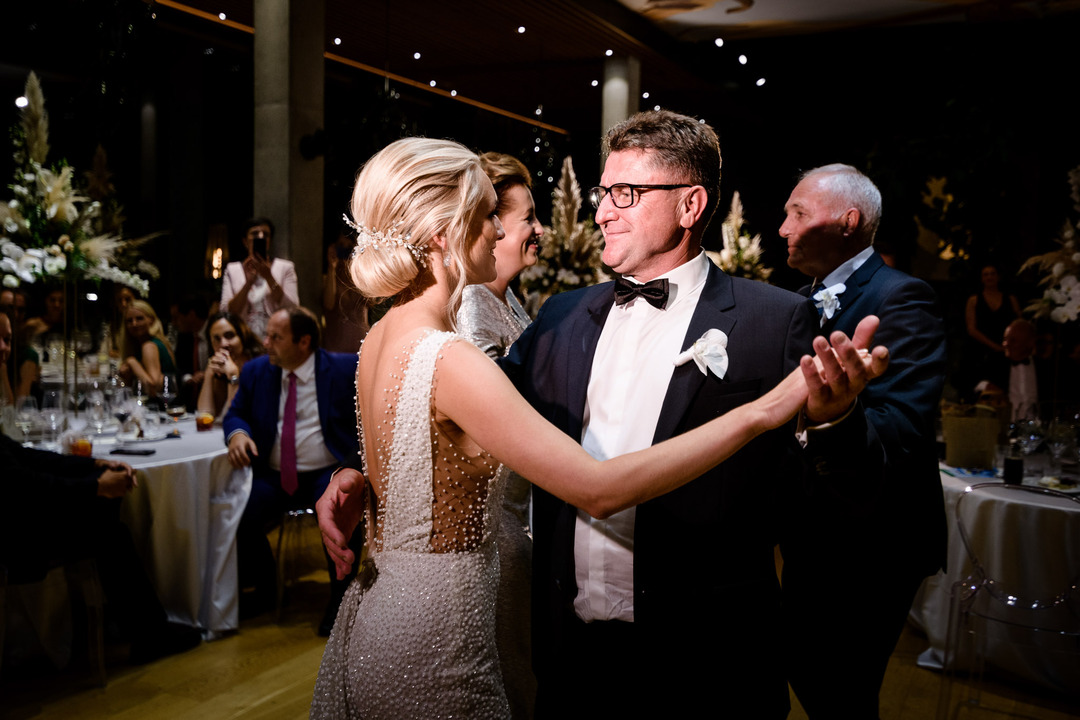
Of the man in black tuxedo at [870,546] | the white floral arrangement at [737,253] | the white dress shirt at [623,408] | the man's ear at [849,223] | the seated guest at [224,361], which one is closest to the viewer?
the white dress shirt at [623,408]

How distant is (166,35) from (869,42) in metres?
7.96

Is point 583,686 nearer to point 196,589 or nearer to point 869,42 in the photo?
point 196,589

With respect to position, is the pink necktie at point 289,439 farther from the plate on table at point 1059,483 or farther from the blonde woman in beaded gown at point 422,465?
the plate on table at point 1059,483

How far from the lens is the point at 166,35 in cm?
932

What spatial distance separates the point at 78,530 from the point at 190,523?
20.6 inches

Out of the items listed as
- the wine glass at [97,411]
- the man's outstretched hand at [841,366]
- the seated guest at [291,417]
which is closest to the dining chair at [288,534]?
the seated guest at [291,417]

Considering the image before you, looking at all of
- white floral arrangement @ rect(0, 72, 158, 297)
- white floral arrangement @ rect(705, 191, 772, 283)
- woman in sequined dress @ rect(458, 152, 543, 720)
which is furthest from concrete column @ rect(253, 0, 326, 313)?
woman in sequined dress @ rect(458, 152, 543, 720)

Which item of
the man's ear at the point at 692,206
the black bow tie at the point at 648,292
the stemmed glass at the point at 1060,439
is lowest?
the stemmed glass at the point at 1060,439

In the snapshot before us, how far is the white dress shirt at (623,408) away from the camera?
170 cm

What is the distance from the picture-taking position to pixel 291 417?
4.33m

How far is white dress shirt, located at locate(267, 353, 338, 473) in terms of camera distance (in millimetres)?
4375

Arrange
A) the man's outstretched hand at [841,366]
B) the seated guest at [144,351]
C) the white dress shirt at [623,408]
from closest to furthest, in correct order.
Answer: the man's outstretched hand at [841,366] < the white dress shirt at [623,408] < the seated guest at [144,351]

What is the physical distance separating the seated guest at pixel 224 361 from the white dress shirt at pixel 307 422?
656mm

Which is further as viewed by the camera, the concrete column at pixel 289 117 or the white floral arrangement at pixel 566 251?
the concrete column at pixel 289 117
